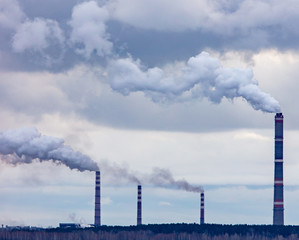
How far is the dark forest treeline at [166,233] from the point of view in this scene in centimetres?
16575

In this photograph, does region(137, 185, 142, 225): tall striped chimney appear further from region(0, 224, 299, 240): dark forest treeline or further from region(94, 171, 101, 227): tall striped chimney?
region(94, 171, 101, 227): tall striped chimney

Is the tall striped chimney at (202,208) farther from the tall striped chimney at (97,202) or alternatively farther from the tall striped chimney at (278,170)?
the tall striped chimney at (278,170)

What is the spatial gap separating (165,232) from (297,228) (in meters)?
23.0

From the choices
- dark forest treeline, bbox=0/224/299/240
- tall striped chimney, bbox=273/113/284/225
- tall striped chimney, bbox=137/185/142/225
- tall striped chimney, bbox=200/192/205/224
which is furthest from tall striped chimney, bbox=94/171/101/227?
tall striped chimney, bbox=273/113/284/225

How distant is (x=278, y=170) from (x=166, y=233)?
35.8 m

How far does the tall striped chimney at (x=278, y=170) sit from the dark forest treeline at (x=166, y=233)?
8.69 m

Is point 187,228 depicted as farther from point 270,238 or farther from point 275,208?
point 275,208

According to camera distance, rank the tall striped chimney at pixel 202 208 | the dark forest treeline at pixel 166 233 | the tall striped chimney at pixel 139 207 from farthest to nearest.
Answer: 1. the tall striped chimney at pixel 202 208
2. the tall striped chimney at pixel 139 207
3. the dark forest treeline at pixel 166 233

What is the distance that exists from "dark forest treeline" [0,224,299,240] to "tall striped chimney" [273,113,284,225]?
8.69 m

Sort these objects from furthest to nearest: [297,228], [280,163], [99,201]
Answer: [99,201]
[297,228]
[280,163]

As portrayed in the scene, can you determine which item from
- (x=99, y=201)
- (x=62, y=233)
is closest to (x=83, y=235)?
(x=62, y=233)

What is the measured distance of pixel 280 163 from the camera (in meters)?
148

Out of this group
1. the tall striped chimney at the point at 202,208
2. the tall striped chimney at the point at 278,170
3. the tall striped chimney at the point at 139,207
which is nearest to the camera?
the tall striped chimney at the point at 278,170

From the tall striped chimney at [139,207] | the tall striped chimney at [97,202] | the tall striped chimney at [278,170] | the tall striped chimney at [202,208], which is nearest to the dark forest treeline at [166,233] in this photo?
the tall striped chimney at [202,208]
